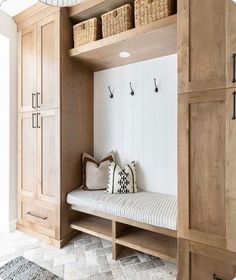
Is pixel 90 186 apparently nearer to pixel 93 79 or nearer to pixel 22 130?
pixel 22 130

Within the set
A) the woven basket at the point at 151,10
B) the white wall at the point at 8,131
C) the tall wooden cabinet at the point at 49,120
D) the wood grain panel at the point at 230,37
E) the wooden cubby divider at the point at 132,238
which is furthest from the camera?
the white wall at the point at 8,131

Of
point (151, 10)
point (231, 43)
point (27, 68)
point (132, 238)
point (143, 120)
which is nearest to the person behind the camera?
point (231, 43)

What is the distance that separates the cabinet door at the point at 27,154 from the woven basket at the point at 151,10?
4.83 feet

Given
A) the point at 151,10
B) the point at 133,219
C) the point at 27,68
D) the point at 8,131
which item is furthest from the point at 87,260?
the point at 151,10

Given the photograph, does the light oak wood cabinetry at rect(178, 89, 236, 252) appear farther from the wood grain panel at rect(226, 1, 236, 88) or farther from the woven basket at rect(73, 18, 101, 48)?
the woven basket at rect(73, 18, 101, 48)

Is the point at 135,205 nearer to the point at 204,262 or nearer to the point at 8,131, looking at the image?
the point at 204,262

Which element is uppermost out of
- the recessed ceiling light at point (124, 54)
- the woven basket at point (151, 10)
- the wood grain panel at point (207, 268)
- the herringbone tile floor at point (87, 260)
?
the woven basket at point (151, 10)

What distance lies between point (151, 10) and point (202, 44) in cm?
65

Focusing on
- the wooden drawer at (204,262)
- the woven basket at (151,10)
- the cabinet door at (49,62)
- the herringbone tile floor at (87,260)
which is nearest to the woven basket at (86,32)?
the cabinet door at (49,62)

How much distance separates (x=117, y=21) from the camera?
191 cm

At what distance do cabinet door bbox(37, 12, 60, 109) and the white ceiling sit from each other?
229 millimetres

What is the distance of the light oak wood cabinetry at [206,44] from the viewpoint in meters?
1.25

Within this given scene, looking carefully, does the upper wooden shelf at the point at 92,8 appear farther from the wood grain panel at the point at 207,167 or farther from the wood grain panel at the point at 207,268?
the wood grain panel at the point at 207,268

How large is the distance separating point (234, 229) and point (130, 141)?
1385 millimetres
